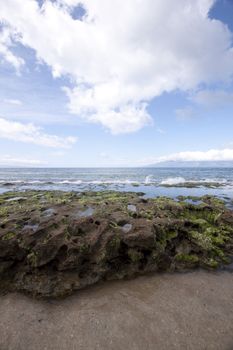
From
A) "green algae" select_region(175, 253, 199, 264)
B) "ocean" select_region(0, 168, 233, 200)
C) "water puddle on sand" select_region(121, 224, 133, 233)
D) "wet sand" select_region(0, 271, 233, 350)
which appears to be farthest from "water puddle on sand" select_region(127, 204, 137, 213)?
"ocean" select_region(0, 168, 233, 200)

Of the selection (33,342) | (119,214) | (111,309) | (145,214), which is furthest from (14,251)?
(145,214)

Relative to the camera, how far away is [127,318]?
4156 millimetres

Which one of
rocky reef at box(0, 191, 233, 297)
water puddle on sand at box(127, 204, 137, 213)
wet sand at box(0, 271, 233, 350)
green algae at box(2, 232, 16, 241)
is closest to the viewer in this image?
wet sand at box(0, 271, 233, 350)

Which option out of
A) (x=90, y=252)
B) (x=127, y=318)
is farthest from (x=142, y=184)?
(x=127, y=318)

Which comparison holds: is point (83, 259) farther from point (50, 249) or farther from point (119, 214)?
point (119, 214)

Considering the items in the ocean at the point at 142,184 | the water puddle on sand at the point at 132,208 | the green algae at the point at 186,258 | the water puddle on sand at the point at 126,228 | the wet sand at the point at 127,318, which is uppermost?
the water puddle on sand at the point at 126,228

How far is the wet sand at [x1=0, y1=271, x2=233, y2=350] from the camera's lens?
11.9ft

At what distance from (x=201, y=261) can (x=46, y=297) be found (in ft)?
16.4

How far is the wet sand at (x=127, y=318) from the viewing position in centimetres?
362

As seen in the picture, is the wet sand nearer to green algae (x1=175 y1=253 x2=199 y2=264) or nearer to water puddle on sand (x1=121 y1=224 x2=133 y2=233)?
green algae (x1=175 y1=253 x2=199 y2=264)

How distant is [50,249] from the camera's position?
561 cm

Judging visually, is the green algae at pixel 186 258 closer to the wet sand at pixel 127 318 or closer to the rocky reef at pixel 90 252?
the rocky reef at pixel 90 252

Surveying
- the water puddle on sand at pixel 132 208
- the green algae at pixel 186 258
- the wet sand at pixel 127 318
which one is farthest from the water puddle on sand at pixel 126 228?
the water puddle on sand at pixel 132 208

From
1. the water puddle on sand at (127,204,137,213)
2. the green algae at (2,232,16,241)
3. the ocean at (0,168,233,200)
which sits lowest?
the ocean at (0,168,233,200)
